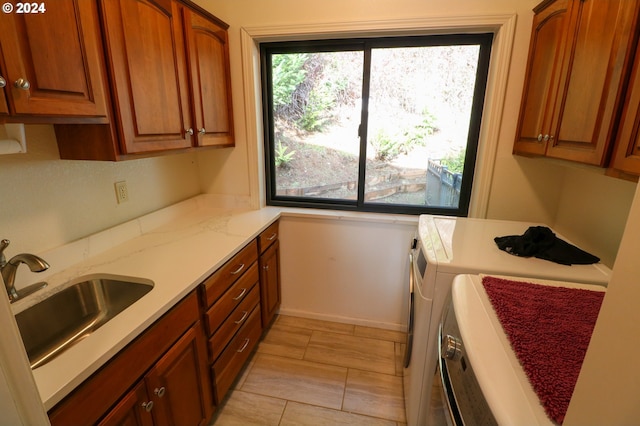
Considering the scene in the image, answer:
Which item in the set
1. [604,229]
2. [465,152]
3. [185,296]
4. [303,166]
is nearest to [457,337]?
[185,296]

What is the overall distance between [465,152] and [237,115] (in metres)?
1.54

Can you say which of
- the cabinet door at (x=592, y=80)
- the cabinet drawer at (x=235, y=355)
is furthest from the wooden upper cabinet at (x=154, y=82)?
the cabinet door at (x=592, y=80)

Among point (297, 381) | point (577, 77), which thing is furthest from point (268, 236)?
point (577, 77)

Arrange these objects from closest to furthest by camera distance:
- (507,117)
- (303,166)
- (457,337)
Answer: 1. (457,337)
2. (507,117)
3. (303,166)

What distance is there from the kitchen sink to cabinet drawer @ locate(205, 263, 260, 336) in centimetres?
31

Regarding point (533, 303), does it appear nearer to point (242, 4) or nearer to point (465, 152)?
point (465, 152)

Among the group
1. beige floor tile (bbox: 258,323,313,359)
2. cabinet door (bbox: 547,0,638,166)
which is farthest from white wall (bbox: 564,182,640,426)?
beige floor tile (bbox: 258,323,313,359)

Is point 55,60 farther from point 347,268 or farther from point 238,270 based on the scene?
point 347,268

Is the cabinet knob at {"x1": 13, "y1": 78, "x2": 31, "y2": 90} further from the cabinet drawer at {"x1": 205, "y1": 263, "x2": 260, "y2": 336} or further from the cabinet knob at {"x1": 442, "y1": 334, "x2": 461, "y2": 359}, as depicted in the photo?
the cabinet knob at {"x1": 442, "y1": 334, "x2": 461, "y2": 359}

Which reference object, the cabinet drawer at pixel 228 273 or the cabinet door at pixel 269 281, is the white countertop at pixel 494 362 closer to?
the cabinet drawer at pixel 228 273

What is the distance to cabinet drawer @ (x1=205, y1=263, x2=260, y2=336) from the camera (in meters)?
1.34

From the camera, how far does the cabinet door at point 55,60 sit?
0.82 metres

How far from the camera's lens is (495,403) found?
56 cm

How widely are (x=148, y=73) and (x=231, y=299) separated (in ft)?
3.64
